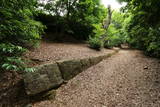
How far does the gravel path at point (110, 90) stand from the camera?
3.10 meters

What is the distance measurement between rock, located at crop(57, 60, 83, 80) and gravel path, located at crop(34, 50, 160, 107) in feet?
0.72

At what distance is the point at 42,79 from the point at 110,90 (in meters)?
2.44

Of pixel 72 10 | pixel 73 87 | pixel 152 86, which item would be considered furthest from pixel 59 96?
pixel 72 10

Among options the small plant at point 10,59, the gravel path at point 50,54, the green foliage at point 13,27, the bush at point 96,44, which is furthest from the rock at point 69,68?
the bush at point 96,44

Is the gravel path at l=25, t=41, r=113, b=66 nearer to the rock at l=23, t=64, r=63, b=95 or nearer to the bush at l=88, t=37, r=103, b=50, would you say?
the rock at l=23, t=64, r=63, b=95

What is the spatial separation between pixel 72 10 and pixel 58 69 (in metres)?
5.74

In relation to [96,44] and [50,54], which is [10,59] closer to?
[50,54]

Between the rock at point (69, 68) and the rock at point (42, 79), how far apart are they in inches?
9.3

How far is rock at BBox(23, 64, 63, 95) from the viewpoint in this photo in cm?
304

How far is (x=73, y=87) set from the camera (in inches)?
152

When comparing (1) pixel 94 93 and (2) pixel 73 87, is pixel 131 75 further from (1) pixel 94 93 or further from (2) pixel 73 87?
(2) pixel 73 87

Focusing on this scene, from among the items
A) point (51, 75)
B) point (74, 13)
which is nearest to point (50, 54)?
point (51, 75)

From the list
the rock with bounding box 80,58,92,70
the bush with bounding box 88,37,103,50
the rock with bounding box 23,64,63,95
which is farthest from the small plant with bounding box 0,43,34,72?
the bush with bounding box 88,37,103,50

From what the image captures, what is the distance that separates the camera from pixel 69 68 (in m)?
4.30
